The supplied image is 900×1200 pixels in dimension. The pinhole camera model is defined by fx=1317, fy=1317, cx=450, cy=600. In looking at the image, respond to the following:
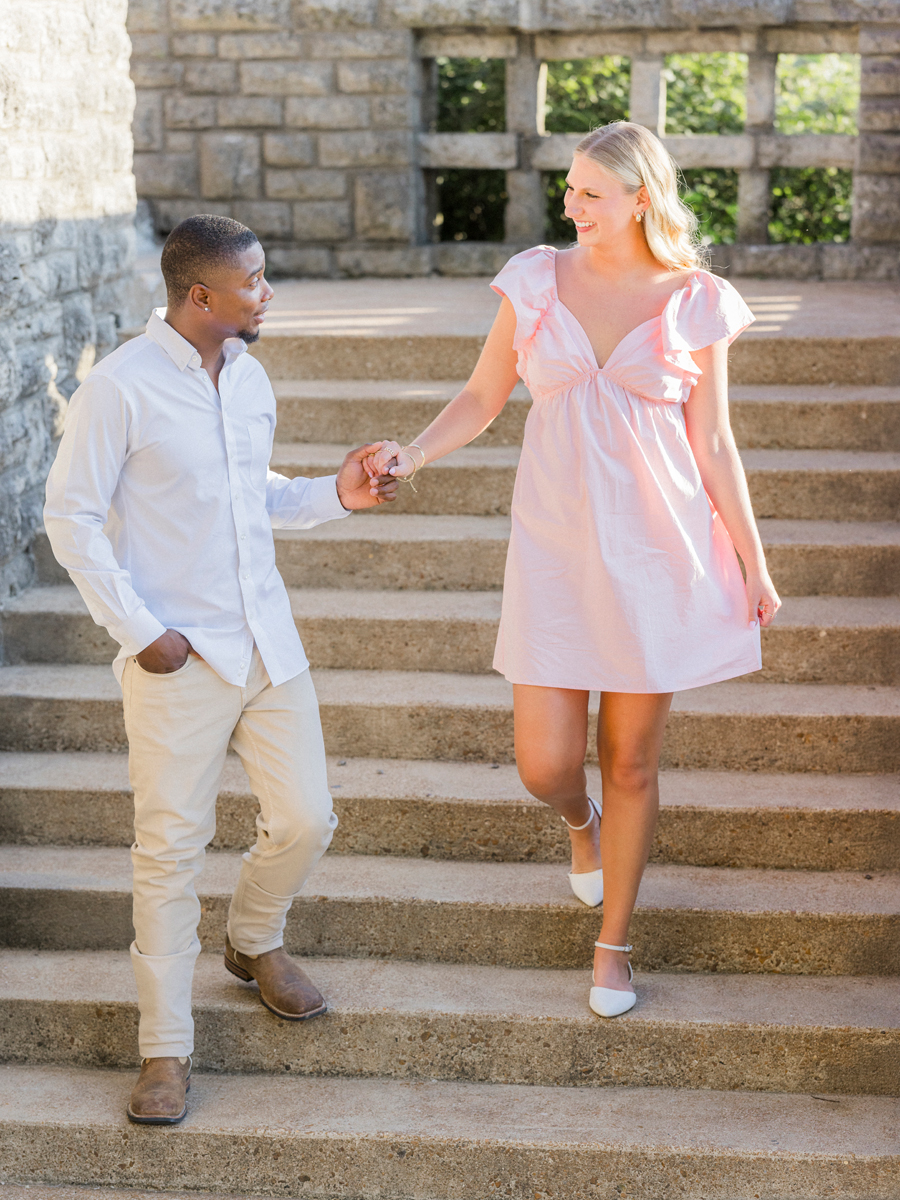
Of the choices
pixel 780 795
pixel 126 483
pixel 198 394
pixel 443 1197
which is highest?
pixel 198 394

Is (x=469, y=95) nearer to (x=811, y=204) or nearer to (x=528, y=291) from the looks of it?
(x=811, y=204)

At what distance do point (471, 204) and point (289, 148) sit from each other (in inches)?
58.3

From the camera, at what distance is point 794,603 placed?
3.94 metres

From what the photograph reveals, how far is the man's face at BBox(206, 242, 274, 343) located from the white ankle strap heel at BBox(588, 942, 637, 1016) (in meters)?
1.53

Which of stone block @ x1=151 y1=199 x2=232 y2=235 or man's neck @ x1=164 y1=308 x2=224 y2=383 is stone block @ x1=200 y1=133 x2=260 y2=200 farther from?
man's neck @ x1=164 y1=308 x2=224 y2=383

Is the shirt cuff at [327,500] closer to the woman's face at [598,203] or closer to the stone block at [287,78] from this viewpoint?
the woman's face at [598,203]

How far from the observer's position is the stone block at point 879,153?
23.3 feet

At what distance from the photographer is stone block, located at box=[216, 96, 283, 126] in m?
7.48

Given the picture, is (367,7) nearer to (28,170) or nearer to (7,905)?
(28,170)

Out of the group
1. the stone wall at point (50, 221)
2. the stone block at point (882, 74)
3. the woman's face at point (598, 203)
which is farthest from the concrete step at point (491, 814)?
the stone block at point (882, 74)

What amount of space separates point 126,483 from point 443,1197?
159 centimetres

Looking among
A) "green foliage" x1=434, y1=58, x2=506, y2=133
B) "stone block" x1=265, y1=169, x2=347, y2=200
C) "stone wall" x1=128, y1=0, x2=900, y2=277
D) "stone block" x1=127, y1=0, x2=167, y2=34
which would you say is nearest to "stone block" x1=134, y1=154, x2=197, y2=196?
"stone wall" x1=128, y1=0, x2=900, y2=277

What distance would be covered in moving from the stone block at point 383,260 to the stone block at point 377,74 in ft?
2.84

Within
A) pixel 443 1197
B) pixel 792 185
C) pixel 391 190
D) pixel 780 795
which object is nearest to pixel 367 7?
pixel 391 190
